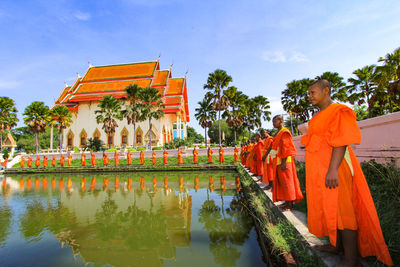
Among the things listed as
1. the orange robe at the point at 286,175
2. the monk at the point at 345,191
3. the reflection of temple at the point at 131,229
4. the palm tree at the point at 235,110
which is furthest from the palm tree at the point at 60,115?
the monk at the point at 345,191

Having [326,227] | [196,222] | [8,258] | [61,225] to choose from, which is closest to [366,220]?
[326,227]

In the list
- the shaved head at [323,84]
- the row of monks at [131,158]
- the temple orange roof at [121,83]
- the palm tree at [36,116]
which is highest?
the temple orange roof at [121,83]

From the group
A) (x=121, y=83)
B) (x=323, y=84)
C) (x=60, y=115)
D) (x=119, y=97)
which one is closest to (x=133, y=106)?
(x=119, y=97)

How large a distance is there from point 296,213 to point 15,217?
6180mm

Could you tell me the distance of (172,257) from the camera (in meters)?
3.01

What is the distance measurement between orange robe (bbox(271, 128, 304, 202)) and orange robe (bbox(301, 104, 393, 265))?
1.51 metres

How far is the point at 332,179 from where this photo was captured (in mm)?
1701

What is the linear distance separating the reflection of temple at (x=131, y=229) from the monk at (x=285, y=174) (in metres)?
1.66

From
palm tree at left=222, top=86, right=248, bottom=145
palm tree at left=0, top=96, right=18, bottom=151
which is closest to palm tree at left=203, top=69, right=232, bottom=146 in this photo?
palm tree at left=222, top=86, right=248, bottom=145

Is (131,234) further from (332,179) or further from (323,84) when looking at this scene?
(323,84)

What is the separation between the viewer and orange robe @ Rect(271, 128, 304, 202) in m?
3.41

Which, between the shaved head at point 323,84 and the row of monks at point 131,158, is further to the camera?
the row of monks at point 131,158

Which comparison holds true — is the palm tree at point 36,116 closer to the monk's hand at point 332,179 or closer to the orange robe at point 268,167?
the orange robe at point 268,167

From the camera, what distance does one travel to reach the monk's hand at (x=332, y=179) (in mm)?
1688
